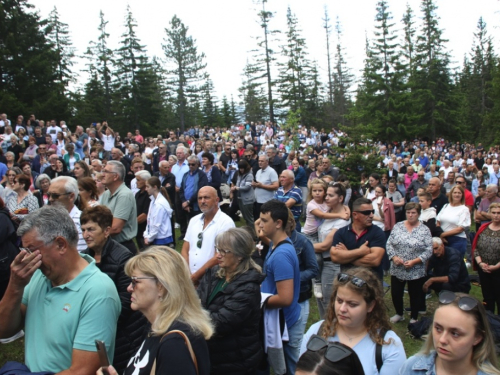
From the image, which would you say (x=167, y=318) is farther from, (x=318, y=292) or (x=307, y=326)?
(x=307, y=326)

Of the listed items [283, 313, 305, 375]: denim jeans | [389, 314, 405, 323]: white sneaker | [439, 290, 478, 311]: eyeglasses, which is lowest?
[389, 314, 405, 323]: white sneaker

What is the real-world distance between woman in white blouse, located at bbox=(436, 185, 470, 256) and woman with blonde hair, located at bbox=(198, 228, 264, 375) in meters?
4.68

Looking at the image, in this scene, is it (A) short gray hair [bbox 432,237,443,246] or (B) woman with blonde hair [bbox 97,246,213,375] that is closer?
(B) woman with blonde hair [bbox 97,246,213,375]

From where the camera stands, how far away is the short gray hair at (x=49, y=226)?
2.46 m

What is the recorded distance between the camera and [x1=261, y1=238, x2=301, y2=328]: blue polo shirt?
150 inches

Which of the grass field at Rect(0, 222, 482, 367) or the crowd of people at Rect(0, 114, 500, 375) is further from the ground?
the crowd of people at Rect(0, 114, 500, 375)

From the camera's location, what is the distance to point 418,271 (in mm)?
5898

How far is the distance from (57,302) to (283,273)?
191 cm

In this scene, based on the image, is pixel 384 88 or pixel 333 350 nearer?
pixel 333 350

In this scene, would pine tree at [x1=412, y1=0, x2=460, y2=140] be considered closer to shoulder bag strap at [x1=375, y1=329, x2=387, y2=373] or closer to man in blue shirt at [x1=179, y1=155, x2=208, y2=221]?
man in blue shirt at [x1=179, y1=155, x2=208, y2=221]

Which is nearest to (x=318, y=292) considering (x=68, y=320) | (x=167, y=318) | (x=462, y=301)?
(x=462, y=301)

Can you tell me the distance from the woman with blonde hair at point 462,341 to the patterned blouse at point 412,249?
356cm

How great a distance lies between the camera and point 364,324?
9.36ft

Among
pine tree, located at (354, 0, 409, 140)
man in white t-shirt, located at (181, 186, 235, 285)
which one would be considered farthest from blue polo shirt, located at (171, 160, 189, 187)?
pine tree, located at (354, 0, 409, 140)
